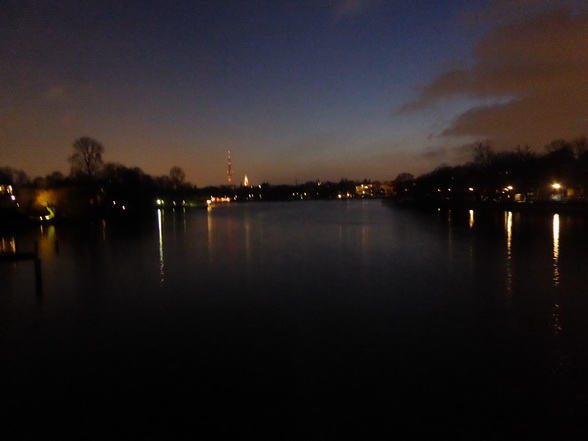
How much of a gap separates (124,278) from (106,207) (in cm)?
4463

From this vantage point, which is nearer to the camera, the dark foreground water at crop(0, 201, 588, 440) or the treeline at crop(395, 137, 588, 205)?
the dark foreground water at crop(0, 201, 588, 440)

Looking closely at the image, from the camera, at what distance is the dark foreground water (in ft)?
15.8

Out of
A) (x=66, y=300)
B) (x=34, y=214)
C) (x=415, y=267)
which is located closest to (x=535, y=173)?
(x=415, y=267)

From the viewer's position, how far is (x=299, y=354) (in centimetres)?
676

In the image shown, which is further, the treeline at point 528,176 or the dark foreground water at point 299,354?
the treeline at point 528,176

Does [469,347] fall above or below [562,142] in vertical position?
below

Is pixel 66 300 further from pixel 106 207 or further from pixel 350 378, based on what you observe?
pixel 106 207

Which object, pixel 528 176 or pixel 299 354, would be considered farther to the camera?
pixel 528 176

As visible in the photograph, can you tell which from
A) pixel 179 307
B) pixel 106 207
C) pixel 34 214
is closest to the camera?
pixel 179 307

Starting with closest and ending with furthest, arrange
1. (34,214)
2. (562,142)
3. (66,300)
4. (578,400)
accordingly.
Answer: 1. (578,400)
2. (66,300)
3. (34,214)
4. (562,142)

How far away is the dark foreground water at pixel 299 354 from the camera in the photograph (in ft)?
15.8

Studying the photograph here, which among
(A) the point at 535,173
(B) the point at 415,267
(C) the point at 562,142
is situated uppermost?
(C) the point at 562,142

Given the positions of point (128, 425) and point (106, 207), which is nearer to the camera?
point (128, 425)

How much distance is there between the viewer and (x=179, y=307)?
9.88 m
